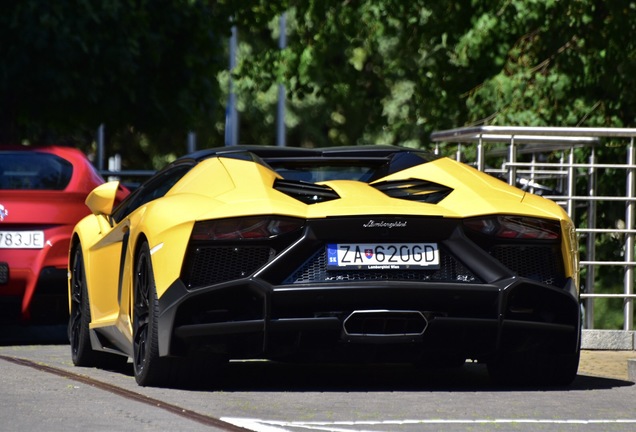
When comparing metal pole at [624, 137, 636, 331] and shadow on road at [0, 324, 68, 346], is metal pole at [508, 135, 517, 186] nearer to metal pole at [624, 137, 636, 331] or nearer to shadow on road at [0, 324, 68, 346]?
metal pole at [624, 137, 636, 331]

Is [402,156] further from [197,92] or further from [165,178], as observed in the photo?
[197,92]

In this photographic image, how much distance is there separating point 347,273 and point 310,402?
2.04 feet

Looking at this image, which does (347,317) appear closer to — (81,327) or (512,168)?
(81,327)

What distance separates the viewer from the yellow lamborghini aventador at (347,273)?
8.08 meters

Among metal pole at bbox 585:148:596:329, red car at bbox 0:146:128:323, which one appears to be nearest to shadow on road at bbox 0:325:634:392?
red car at bbox 0:146:128:323

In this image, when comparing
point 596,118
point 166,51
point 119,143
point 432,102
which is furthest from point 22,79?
point 119,143

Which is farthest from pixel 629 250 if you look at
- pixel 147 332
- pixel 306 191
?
pixel 147 332

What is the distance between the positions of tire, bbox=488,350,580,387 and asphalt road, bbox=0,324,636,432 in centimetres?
10

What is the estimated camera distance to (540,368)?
8.81 m

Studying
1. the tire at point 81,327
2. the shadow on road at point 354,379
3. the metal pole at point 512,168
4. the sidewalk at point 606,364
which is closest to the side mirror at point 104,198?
the tire at point 81,327

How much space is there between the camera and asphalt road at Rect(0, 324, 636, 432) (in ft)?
23.1

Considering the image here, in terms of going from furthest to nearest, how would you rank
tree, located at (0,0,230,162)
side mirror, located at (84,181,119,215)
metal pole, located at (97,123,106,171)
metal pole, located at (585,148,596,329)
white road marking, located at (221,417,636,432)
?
metal pole, located at (97,123,106,171)
tree, located at (0,0,230,162)
metal pole, located at (585,148,596,329)
side mirror, located at (84,181,119,215)
white road marking, located at (221,417,636,432)

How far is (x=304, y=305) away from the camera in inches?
317

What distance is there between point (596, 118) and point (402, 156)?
11081 mm
